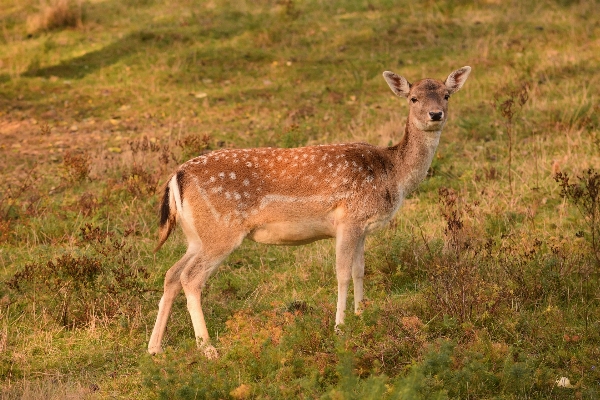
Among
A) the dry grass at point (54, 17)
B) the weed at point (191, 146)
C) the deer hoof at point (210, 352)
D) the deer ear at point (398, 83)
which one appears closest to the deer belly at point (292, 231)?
the deer hoof at point (210, 352)

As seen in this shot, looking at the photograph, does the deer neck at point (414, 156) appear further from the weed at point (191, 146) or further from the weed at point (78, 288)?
the weed at point (191, 146)

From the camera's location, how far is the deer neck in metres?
7.12

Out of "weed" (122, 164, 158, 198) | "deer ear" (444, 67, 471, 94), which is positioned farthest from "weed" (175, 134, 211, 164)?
"deer ear" (444, 67, 471, 94)

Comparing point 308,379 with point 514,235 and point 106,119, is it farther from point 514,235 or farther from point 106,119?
point 106,119

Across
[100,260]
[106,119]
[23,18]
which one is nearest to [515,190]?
[100,260]

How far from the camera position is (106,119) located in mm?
12781

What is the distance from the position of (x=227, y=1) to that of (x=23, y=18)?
4283mm

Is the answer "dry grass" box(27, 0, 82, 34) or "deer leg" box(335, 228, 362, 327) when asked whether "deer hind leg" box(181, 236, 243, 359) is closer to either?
"deer leg" box(335, 228, 362, 327)

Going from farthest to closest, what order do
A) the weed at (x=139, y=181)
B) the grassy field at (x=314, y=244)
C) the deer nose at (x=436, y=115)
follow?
the weed at (x=139, y=181), the deer nose at (x=436, y=115), the grassy field at (x=314, y=244)

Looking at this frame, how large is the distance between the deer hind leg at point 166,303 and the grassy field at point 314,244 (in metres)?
0.18

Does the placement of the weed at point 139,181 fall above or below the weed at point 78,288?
below

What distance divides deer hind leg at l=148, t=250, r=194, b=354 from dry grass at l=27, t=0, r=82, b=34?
11.0 m

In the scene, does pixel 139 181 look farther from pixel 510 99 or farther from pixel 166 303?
pixel 510 99

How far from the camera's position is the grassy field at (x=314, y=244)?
231 inches
